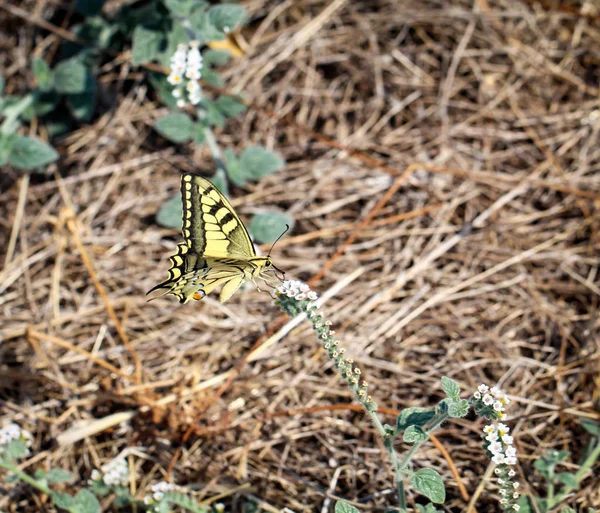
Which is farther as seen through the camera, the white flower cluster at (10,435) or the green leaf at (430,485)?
the white flower cluster at (10,435)

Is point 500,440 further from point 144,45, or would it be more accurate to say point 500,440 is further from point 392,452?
point 144,45

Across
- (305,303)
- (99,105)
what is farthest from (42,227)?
(305,303)

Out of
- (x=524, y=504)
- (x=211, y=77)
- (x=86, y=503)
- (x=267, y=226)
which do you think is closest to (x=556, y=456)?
(x=524, y=504)

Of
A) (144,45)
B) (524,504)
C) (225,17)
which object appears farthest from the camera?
(144,45)

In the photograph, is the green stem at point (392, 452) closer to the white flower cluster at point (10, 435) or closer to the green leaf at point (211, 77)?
the white flower cluster at point (10, 435)

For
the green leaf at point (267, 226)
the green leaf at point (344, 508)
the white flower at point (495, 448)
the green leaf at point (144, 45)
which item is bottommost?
the green leaf at point (344, 508)

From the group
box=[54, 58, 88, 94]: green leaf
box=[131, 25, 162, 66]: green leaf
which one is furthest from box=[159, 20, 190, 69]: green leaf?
box=[54, 58, 88, 94]: green leaf

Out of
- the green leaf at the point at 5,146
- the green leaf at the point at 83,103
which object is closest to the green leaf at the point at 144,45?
the green leaf at the point at 83,103
